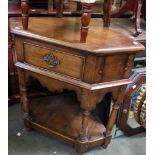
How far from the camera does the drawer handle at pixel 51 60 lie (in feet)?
3.10

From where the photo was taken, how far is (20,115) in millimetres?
1494

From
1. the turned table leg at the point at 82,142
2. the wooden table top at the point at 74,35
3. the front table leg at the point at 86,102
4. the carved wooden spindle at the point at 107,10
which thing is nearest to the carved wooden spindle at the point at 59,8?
the wooden table top at the point at 74,35

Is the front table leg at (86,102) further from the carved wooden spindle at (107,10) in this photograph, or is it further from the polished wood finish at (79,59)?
the carved wooden spindle at (107,10)

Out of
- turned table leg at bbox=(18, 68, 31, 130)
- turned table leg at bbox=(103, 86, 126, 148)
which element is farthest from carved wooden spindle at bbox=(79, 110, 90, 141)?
turned table leg at bbox=(18, 68, 31, 130)

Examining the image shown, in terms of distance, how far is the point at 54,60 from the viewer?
3.11 feet

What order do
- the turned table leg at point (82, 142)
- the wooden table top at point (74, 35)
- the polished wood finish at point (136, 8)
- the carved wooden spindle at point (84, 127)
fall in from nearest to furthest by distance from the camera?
the wooden table top at point (74, 35)
the carved wooden spindle at point (84, 127)
the turned table leg at point (82, 142)
the polished wood finish at point (136, 8)

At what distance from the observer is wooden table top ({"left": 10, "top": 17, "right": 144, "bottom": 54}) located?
863mm

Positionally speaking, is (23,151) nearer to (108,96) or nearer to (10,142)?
(10,142)

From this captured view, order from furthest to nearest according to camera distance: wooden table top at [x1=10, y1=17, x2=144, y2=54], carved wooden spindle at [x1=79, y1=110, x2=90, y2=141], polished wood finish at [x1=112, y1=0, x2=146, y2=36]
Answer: polished wood finish at [x1=112, y1=0, x2=146, y2=36] < carved wooden spindle at [x1=79, y1=110, x2=90, y2=141] < wooden table top at [x1=10, y1=17, x2=144, y2=54]

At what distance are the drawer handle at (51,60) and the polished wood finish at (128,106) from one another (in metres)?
0.49

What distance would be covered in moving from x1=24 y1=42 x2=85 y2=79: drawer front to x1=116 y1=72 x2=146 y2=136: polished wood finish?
1.39ft

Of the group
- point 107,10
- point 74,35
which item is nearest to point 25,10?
point 74,35

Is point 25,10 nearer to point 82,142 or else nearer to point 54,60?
point 54,60

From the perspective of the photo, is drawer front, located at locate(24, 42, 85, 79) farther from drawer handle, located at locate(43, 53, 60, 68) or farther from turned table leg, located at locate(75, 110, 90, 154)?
turned table leg, located at locate(75, 110, 90, 154)
